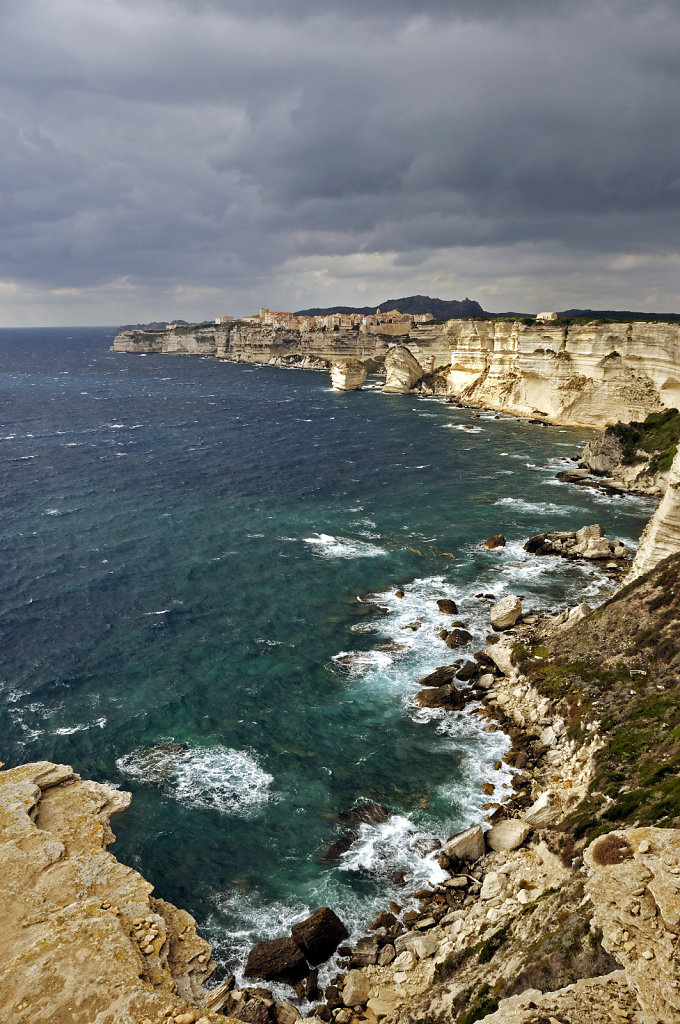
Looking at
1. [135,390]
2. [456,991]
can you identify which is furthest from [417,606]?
[135,390]

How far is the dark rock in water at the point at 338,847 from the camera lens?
2356 cm

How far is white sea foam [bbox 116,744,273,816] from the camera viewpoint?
2628 centimetres

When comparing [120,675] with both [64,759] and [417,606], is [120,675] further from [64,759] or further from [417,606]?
[417,606]

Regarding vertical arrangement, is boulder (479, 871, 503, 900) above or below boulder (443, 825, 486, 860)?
above

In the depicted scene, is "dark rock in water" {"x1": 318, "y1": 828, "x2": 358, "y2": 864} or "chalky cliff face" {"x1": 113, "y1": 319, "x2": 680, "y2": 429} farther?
"chalky cliff face" {"x1": 113, "y1": 319, "x2": 680, "y2": 429}

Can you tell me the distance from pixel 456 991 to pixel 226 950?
8278mm

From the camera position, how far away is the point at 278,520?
2373 inches

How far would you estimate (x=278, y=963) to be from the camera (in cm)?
1908

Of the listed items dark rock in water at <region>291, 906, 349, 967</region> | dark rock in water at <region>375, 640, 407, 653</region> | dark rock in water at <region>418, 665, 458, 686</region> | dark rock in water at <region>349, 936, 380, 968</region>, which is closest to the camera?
dark rock in water at <region>349, 936, 380, 968</region>

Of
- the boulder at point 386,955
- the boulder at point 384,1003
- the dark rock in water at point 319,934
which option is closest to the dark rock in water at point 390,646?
the dark rock in water at point 319,934

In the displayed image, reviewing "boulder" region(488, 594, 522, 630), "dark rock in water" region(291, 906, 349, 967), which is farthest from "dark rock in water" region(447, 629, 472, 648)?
"dark rock in water" region(291, 906, 349, 967)

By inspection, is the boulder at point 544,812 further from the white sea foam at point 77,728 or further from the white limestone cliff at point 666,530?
the white sea foam at point 77,728

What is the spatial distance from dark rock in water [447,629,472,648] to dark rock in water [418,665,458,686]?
2.84m

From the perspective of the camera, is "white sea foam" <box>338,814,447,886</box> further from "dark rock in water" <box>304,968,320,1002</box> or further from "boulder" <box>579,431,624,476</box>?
"boulder" <box>579,431,624,476</box>
